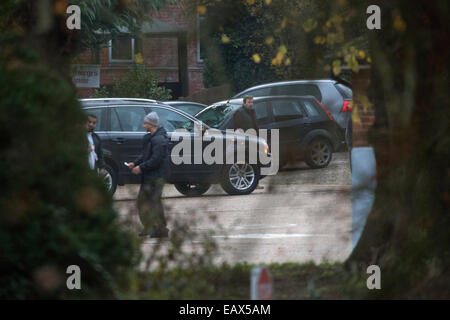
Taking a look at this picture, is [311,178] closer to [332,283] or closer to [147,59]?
[332,283]

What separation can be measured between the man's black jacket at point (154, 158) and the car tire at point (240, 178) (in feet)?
14.5

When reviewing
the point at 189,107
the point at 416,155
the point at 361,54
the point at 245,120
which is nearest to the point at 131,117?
the point at 245,120

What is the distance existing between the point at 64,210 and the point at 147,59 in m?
1.81

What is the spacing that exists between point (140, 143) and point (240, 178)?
2.01 metres

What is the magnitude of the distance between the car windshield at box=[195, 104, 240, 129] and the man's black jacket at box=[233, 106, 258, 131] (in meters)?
0.21

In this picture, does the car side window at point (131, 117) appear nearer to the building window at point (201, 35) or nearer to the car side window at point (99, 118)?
the car side window at point (99, 118)

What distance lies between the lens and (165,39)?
6344 mm

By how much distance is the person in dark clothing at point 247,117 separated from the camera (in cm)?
1686

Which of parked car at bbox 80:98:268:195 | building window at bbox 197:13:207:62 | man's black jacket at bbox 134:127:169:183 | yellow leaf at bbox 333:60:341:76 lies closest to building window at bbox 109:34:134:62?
building window at bbox 197:13:207:62

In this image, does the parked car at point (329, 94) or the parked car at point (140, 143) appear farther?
the parked car at point (140, 143)

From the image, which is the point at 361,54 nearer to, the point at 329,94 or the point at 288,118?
the point at 329,94

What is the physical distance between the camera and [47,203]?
4895mm

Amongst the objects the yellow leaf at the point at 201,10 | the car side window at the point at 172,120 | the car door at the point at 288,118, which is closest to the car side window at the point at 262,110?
the car door at the point at 288,118
